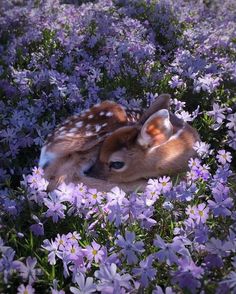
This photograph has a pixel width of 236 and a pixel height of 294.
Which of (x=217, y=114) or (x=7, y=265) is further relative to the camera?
(x=217, y=114)

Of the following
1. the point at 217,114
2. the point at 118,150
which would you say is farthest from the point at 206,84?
the point at 118,150

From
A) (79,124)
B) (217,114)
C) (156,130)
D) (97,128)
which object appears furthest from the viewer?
(217,114)

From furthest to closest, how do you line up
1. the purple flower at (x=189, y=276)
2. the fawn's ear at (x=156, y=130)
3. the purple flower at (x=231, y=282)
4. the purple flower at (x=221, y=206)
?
the fawn's ear at (x=156, y=130)
the purple flower at (x=221, y=206)
the purple flower at (x=189, y=276)
the purple flower at (x=231, y=282)

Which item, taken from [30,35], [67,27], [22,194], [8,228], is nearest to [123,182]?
[22,194]

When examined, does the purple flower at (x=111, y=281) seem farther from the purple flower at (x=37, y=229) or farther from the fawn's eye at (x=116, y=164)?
the fawn's eye at (x=116, y=164)

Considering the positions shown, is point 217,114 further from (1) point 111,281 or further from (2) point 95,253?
(1) point 111,281

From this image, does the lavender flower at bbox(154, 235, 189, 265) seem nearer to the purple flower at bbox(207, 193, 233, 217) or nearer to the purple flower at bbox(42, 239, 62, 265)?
the purple flower at bbox(207, 193, 233, 217)

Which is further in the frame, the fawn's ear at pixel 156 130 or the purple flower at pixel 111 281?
the fawn's ear at pixel 156 130

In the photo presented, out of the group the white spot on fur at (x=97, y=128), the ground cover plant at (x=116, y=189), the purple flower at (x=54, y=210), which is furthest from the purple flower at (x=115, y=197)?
the white spot on fur at (x=97, y=128)
